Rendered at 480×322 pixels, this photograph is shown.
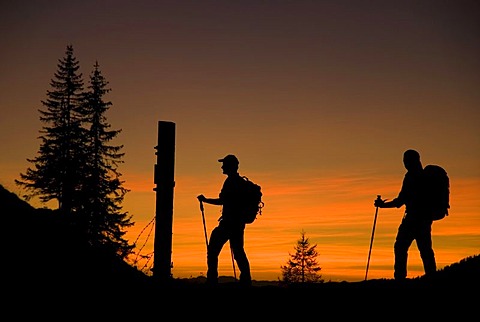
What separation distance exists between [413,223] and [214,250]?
422 centimetres

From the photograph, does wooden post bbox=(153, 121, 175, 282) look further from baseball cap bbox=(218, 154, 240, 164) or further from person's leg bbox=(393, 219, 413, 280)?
person's leg bbox=(393, 219, 413, 280)

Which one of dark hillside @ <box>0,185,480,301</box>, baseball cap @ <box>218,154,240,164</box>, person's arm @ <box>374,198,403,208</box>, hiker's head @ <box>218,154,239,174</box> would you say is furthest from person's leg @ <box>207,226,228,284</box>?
person's arm @ <box>374,198,403,208</box>

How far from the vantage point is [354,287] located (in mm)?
14641

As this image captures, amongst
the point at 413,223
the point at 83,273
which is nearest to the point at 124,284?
the point at 83,273

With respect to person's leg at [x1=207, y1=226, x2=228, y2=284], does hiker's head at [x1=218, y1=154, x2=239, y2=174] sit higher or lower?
higher

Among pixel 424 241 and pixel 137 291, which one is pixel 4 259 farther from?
pixel 424 241

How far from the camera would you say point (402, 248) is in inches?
587

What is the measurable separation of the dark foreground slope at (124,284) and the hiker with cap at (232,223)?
479 millimetres

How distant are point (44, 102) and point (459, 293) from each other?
3344cm

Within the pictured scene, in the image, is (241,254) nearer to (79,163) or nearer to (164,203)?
(164,203)

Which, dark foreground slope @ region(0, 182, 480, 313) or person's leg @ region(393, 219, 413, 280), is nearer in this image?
dark foreground slope @ region(0, 182, 480, 313)

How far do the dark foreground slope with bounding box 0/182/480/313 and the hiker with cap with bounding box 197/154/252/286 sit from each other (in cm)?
48

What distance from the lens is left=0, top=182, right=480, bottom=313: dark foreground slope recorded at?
13.1 m

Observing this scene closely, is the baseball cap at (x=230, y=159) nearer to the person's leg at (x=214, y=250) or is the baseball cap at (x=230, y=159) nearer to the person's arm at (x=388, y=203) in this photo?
the person's leg at (x=214, y=250)
